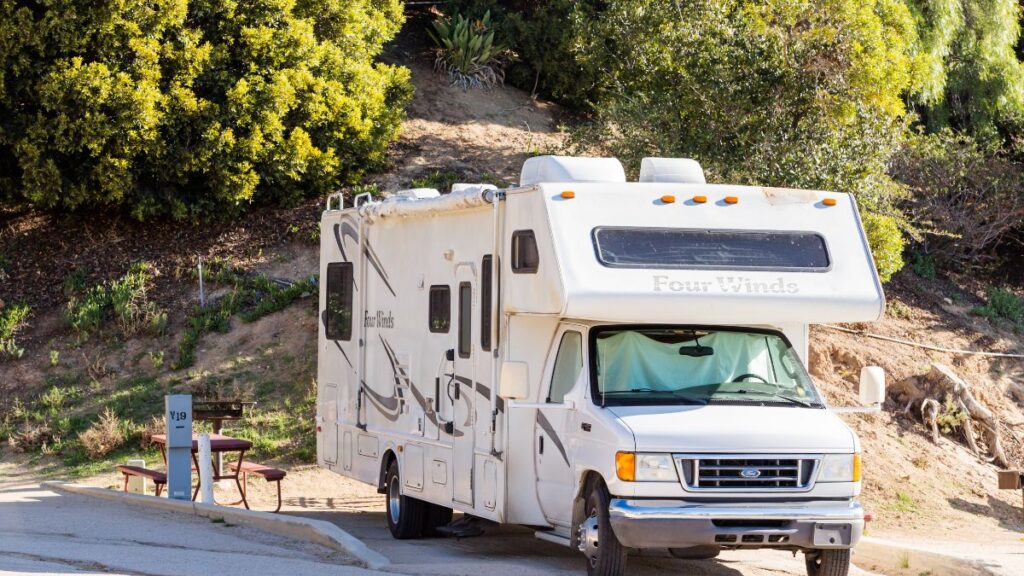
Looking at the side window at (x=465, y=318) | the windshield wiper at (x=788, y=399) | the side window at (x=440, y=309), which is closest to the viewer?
the windshield wiper at (x=788, y=399)

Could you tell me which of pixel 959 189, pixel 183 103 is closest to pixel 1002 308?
pixel 959 189

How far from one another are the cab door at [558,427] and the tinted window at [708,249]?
74 cm

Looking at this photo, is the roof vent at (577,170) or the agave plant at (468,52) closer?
the roof vent at (577,170)

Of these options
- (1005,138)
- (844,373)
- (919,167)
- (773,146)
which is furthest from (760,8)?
(1005,138)

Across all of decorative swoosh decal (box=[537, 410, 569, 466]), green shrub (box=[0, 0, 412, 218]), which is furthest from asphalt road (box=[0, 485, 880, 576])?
green shrub (box=[0, 0, 412, 218])

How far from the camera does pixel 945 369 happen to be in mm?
20516

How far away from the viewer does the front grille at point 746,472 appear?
9.32 m

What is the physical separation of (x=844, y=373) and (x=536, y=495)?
421 inches

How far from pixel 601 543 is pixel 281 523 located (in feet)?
12.7

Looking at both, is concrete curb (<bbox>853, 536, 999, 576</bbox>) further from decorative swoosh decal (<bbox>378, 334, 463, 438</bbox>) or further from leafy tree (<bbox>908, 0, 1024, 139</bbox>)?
leafy tree (<bbox>908, 0, 1024, 139</bbox>)

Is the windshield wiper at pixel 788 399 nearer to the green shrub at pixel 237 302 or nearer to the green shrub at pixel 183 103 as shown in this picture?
the green shrub at pixel 237 302

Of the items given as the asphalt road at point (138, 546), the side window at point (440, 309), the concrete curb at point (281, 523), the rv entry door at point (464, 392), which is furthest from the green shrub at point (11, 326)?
the rv entry door at point (464, 392)

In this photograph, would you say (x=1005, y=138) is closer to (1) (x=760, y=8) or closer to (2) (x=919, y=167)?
(2) (x=919, y=167)

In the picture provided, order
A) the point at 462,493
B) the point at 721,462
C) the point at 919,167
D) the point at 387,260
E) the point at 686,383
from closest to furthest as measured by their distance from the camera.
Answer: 1. the point at 721,462
2. the point at 686,383
3. the point at 462,493
4. the point at 387,260
5. the point at 919,167
